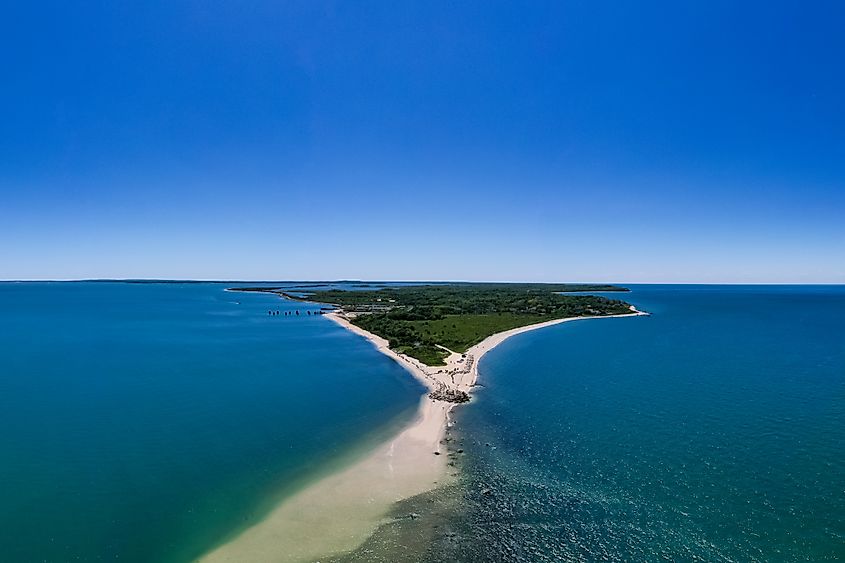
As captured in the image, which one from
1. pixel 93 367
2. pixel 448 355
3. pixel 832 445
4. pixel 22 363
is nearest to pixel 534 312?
pixel 448 355

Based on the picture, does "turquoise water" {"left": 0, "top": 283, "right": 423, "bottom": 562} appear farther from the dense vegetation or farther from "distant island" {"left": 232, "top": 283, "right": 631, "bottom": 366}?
the dense vegetation

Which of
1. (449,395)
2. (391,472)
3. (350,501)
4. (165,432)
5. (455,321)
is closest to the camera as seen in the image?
(350,501)

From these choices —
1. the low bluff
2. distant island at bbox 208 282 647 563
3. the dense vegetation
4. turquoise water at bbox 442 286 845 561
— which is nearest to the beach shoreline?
distant island at bbox 208 282 647 563

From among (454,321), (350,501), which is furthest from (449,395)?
(454,321)

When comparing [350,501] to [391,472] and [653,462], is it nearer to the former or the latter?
[391,472]

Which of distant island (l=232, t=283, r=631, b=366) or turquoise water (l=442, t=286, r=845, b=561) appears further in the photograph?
distant island (l=232, t=283, r=631, b=366)

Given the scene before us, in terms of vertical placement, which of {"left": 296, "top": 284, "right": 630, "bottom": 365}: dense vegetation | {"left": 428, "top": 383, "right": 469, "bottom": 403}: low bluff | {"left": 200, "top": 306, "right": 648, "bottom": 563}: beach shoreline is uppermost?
{"left": 296, "top": 284, "right": 630, "bottom": 365}: dense vegetation

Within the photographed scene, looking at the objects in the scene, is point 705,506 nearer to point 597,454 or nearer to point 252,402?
point 597,454
